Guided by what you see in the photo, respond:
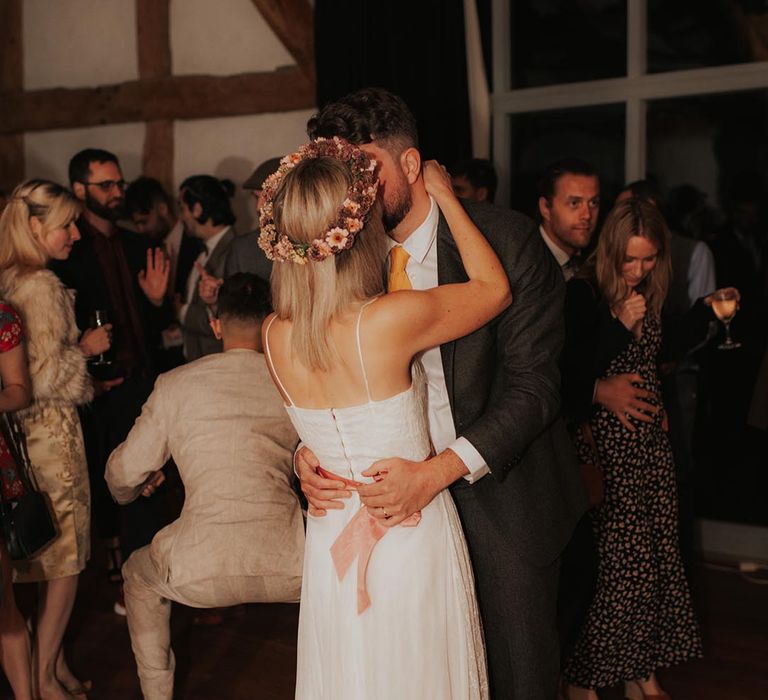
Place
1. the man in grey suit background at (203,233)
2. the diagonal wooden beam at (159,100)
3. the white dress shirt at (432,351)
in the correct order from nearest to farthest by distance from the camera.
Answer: the white dress shirt at (432,351) → the man in grey suit background at (203,233) → the diagonal wooden beam at (159,100)

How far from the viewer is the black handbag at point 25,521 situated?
9.62ft

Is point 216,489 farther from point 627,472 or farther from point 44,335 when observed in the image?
point 627,472

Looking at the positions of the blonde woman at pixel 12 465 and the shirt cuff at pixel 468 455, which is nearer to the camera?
the shirt cuff at pixel 468 455

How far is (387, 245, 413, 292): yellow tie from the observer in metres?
2.18

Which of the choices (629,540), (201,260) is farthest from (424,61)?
(629,540)

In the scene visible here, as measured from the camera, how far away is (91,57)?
6.77m

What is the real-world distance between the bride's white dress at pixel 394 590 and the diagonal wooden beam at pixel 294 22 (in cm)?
390

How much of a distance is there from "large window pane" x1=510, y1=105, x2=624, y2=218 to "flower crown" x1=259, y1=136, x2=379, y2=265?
3750mm

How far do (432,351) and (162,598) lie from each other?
1256mm

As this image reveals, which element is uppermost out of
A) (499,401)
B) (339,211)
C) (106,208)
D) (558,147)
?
(558,147)

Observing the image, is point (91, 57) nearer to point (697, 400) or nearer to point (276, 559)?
point (697, 400)

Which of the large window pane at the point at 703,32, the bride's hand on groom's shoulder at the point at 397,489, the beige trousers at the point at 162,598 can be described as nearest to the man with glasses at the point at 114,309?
the beige trousers at the point at 162,598

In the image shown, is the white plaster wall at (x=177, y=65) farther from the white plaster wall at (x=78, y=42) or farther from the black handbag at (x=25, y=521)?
the black handbag at (x=25, y=521)

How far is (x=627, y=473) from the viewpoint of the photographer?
315 centimetres
